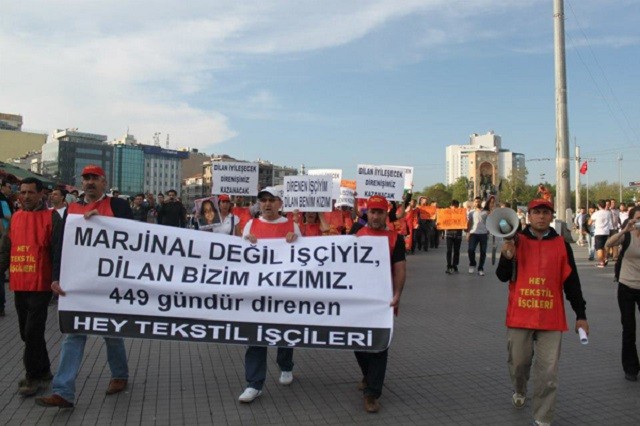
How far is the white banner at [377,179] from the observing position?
36.7ft

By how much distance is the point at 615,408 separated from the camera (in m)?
4.82

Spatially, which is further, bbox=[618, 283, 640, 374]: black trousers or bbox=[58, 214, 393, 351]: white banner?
bbox=[618, 283, 640, 374]: black trousers

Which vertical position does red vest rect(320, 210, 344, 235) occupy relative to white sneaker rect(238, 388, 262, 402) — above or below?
above

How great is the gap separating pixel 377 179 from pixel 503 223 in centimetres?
701

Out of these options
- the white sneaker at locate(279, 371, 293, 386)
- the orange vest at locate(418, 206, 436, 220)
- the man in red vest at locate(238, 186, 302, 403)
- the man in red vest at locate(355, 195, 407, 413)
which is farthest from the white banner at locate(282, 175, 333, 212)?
the orange vest at locate(418, 206, 436, 220)

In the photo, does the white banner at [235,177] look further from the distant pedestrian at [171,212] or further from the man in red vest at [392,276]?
the man in red vest at [392,276]

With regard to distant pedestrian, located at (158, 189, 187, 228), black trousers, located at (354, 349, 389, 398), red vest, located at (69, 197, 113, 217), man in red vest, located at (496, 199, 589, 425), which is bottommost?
black trousers, located at (354, 349, 389, 398)

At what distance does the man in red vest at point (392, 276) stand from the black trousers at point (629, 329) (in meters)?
2.56

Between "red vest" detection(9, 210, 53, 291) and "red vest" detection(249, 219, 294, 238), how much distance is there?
188 cm

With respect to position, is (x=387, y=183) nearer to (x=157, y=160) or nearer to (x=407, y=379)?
(x=407, y=379)

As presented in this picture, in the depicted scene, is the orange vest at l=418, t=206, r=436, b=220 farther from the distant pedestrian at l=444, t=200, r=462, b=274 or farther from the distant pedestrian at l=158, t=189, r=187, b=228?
the distant pedestrian at l=158, t=189, r=187, b=228

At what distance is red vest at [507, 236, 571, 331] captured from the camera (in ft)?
14.3

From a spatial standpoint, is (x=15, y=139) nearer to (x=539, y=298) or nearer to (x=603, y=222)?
(x=603, y=222)

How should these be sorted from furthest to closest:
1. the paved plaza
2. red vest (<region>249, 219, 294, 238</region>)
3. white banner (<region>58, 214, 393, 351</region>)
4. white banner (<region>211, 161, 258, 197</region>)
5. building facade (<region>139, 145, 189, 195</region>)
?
building facade (<region>139, 145, 189, 195</region>), white banner (<region>211, 161, 258, 197</region>), red vest (<region>249, 219, 294, 238</region>), white banner (<region>58, 214, 393, 351</region>), the paved plaza
